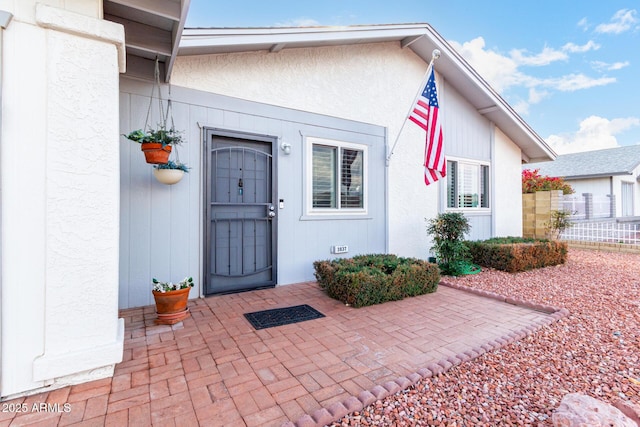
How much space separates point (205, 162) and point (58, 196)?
2261 millimetres

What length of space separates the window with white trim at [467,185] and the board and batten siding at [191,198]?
3707mm

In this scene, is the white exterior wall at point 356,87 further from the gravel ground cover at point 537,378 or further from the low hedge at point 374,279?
the gravel ground cover at point 537,378

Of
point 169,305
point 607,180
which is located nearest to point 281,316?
point 169,305

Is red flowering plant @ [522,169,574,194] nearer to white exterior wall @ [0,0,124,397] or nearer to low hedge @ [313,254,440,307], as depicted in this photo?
low hedge @ [313,254,440,307]

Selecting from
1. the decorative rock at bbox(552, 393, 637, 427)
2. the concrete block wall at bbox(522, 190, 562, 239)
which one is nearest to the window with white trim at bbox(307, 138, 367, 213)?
the decorative rock at bbox(552, 393, 637, 427)

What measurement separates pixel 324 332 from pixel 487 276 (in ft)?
14.0

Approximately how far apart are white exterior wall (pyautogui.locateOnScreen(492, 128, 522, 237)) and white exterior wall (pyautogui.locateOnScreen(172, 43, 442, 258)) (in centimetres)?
261

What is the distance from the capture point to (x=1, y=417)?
184 centimetres

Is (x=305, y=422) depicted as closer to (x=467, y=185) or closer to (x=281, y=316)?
(x=281, y=316)

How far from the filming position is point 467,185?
786cm

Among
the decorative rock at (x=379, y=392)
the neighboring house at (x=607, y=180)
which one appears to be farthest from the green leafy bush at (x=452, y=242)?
the neighboring house at (x=607, y=180)

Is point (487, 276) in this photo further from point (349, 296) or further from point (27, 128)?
point (27, 128)

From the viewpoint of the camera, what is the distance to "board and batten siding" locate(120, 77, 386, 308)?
3.81 metres

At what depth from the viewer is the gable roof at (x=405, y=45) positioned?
4.02m
